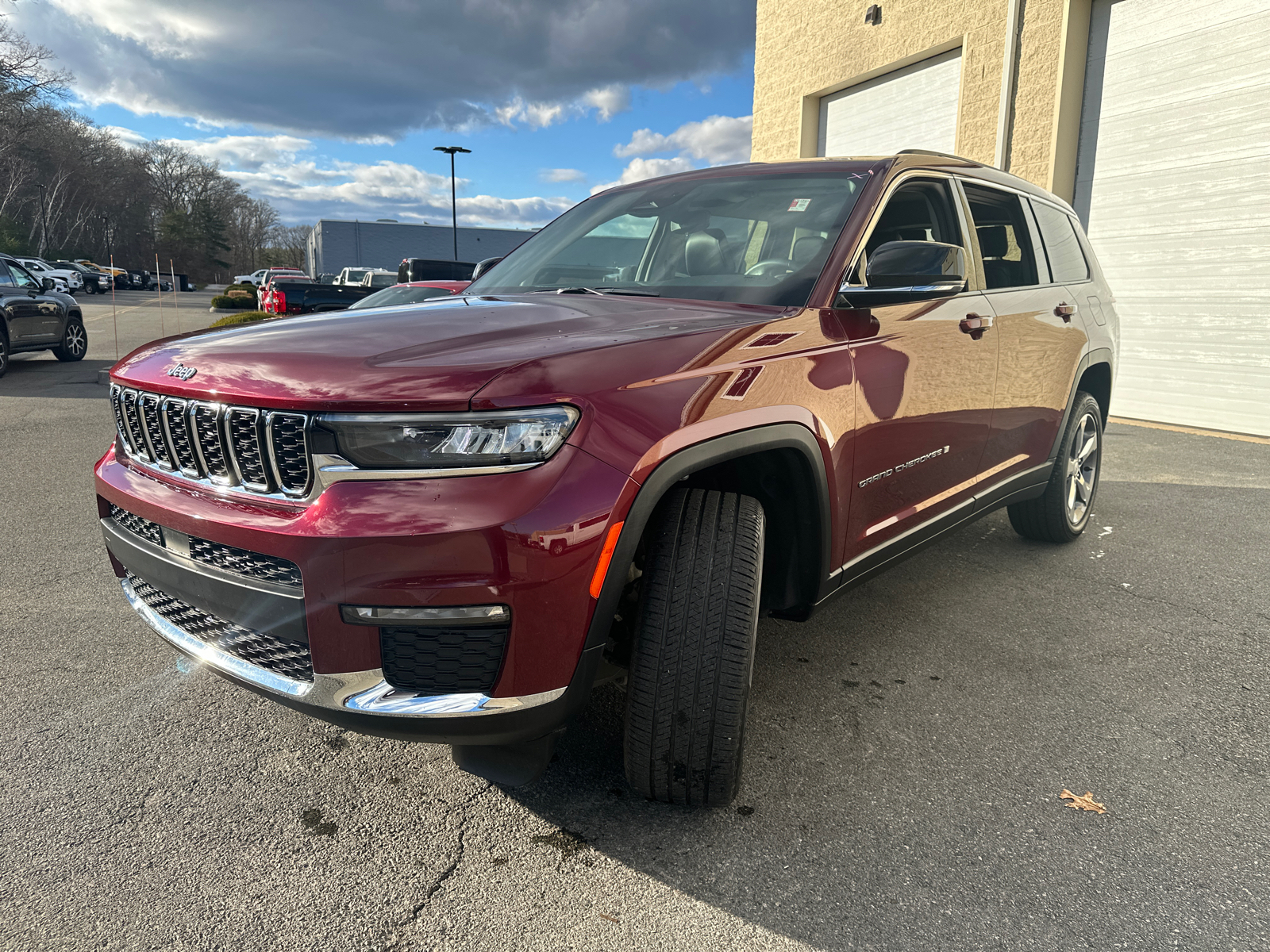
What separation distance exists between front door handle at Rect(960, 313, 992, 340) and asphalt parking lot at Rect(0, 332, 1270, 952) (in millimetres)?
1174

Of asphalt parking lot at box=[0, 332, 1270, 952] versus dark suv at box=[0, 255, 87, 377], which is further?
dark suv at box=[0, 255, 87, 377]

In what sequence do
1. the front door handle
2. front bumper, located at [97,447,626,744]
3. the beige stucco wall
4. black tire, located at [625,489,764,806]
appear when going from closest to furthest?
front bumper, located at [97,447,626,744], black tire, located at [625,489,764,806], the front door handle, the beige stucco wall

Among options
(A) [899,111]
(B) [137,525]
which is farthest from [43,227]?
(B) [137,525]

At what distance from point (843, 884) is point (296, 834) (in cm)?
131

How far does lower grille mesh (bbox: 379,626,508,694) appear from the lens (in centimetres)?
171

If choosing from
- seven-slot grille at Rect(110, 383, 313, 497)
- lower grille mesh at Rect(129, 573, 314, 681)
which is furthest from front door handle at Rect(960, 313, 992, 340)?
lower grille mesh at Rect(129, 573, 314, 681)

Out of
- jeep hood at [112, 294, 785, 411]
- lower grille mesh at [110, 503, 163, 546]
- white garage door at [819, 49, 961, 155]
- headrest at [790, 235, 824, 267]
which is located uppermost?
white garage door at [819, 49, 961, 155]

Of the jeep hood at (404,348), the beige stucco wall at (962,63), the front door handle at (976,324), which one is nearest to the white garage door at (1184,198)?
the beige stucco wall at (962,63)

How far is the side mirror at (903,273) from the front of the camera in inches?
94.9

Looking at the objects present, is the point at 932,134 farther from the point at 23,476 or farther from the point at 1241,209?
the point at 23,476

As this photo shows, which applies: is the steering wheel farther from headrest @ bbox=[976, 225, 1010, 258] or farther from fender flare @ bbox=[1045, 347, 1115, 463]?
fender flare @ bbox=[1045, 347, 1115, 463]

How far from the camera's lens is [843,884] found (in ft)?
6.27

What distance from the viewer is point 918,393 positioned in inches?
107

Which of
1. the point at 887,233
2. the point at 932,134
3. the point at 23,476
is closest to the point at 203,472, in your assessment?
the point at 887,233
